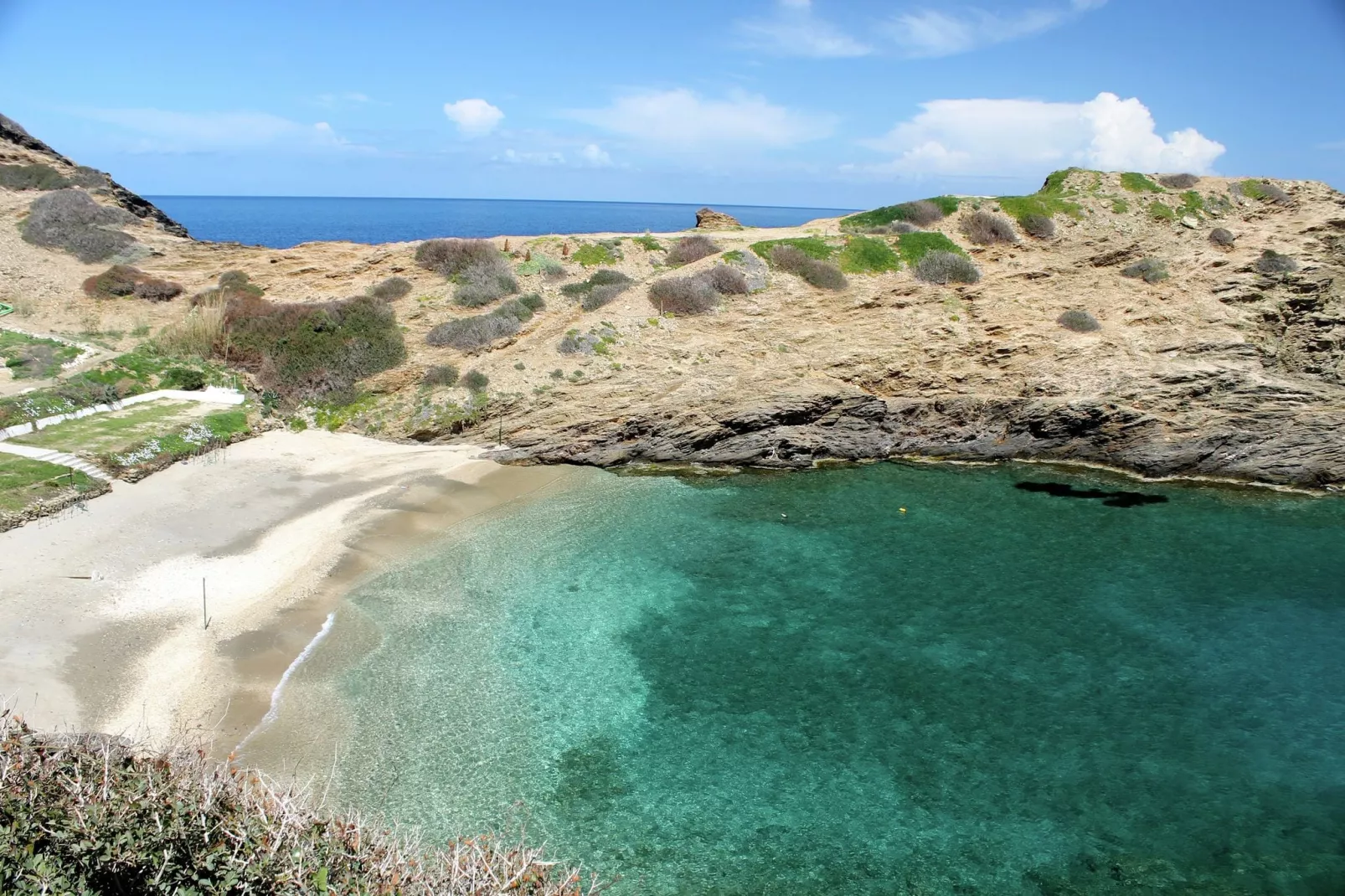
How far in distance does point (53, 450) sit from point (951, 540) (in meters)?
26.0

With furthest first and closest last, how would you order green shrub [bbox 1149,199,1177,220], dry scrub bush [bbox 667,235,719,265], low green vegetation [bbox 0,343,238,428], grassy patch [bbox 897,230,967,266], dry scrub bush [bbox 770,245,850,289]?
green shrub [bbox 1149,199,1177,220] < dry scrub bush [bbox 667,235,719,265] < grassy patch [bbox 897,230,967,266] < dry scrub bush [bbox 770,245,850,289] < low green vegetation [bbox 0,343,238,428]

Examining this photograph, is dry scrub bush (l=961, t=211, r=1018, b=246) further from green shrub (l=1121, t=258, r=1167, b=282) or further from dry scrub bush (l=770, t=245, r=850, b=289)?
dry scrub bush (l=770, t=245, r=850, b=289)

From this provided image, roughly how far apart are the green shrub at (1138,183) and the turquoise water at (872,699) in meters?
24.1

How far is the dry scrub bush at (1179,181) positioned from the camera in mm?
43531

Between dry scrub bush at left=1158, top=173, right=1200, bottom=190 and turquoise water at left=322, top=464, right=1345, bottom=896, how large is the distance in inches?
975

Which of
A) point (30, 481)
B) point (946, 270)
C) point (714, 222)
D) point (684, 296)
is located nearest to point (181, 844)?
point (30, 481)

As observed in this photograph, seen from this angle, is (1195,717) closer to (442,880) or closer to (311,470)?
(442,880)

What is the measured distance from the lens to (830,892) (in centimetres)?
1210

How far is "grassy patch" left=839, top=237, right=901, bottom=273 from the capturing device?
37.8 metres

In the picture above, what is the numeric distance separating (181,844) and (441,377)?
959 inches

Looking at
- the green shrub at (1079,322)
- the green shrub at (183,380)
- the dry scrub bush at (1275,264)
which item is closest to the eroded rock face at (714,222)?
the green shrub at (1079,322)

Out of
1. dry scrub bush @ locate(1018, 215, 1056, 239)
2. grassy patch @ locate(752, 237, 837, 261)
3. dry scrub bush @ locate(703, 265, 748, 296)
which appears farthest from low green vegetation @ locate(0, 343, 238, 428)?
dry scrub bush @ locate(1018, 215, 1056, 239)

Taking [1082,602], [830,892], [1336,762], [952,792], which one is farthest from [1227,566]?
[830,892]

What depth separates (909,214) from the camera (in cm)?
4322
